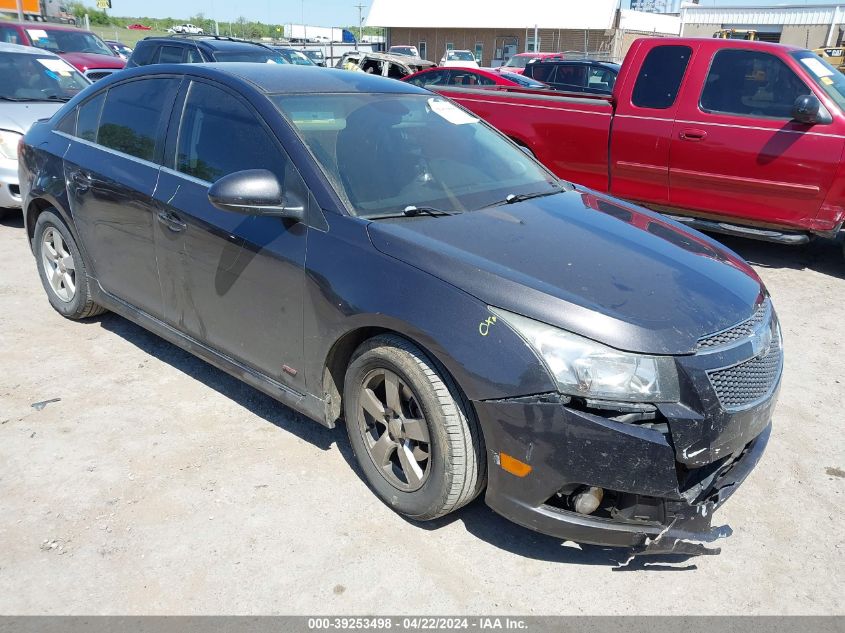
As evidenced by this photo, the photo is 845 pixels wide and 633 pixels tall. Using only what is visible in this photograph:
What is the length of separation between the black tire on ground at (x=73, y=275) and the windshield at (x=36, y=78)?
158 inches

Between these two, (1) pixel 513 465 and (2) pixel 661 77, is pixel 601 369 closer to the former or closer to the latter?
(1) pixel 513 465

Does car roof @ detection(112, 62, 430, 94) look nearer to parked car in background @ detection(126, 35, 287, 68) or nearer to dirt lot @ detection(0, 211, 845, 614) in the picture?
dirt lot @ detection(0, 211, 845, 614)

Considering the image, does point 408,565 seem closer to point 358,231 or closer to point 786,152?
point 358,231

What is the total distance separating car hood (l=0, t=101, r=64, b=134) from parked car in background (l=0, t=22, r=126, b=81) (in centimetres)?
638

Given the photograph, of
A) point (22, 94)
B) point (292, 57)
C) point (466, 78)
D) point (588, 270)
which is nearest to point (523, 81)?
point (466, 78)

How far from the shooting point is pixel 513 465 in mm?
2547

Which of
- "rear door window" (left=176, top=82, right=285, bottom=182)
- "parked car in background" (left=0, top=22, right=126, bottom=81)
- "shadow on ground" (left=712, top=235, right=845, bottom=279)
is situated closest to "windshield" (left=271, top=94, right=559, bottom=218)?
"rear door window" (left=176, top=82, right=285, bottom=182)

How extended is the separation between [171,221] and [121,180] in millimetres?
584

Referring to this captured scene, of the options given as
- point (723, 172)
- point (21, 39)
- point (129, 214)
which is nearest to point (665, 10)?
point (21, 39)

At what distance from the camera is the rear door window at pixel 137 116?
382 centimetres

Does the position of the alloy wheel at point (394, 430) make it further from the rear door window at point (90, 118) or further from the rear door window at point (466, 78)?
the rear door window at point (466, 78)

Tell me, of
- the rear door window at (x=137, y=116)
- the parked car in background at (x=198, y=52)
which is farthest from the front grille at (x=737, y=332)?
the parked car in background at (x=198, y=52)

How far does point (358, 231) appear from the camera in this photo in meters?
2.92

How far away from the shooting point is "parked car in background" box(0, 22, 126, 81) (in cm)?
1416
